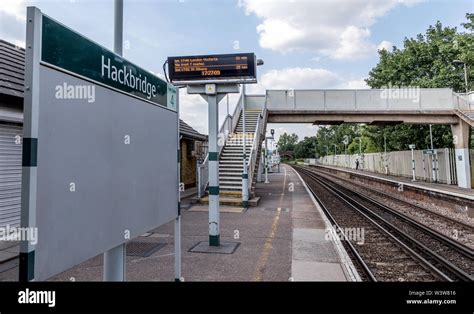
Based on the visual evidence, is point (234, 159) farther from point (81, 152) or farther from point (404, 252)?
point (81, 152)

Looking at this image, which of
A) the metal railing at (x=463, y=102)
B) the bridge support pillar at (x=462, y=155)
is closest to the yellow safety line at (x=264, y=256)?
the bridge support pillar at (x=462, y=155)

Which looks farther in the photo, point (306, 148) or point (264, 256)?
point (306, 148)

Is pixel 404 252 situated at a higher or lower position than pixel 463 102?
lower

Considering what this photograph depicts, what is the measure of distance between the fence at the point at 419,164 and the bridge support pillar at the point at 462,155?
104 cm

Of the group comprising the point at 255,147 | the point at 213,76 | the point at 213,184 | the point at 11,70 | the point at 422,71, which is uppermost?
the point at 422,71

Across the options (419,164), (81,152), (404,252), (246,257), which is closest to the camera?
(81,152)

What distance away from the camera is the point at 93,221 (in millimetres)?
2771

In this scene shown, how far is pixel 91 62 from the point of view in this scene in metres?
2.78

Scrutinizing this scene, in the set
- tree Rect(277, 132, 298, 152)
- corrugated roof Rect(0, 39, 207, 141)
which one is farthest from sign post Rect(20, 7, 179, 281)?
tree Rect(277, 132, 298, 152)

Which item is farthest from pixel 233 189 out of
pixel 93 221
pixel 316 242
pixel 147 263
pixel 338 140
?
pixel 338 140

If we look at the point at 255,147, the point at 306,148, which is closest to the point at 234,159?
the point at 255,147

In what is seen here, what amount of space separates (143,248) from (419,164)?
25078 mm

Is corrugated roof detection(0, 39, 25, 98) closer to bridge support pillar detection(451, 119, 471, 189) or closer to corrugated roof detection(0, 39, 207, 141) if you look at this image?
corrugated roof detection(0, 39, 207, 141)

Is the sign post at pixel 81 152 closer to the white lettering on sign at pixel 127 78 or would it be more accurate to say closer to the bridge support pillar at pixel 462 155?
the white lettering on sign at pixel 127 78
